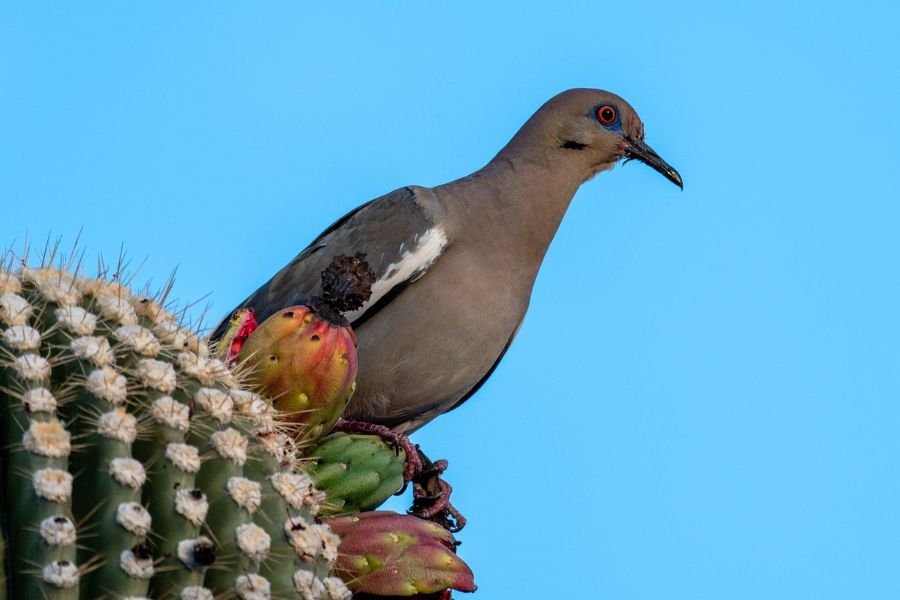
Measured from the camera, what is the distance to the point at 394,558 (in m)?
2.69

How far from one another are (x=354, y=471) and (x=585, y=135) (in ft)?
10.1

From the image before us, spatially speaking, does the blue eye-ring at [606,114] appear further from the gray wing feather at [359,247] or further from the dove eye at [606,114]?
the gray wing feather at [359,247]

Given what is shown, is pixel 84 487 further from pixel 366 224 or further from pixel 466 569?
pixel 366 224

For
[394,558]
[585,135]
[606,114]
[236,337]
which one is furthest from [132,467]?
[606,114]

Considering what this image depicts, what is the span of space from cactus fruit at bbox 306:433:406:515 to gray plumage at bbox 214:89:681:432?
5.70 feet

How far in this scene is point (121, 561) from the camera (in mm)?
2035

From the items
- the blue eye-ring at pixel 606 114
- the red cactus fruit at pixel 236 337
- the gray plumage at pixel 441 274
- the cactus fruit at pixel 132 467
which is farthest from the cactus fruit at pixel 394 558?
the blue eye-ring at pixel 606 114

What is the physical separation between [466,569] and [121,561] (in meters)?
0.92

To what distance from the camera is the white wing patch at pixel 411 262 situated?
5.00m

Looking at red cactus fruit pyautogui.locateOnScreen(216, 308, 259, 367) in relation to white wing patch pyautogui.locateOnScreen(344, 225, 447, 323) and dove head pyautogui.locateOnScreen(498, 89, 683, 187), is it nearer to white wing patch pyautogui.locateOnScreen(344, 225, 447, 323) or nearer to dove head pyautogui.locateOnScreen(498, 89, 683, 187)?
white wing patch pyautogui.locateOnScreen(344, 225, 447, 323)

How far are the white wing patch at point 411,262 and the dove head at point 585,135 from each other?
84 cm

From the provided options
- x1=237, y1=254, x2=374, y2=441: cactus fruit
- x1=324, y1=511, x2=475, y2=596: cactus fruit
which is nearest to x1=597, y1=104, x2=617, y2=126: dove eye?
x1=237, y1=254, x2=374, y2=441: cactus fruit

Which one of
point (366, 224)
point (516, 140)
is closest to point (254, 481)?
point (366, 224)

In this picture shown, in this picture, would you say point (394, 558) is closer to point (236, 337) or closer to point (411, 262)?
point (236, 337)
